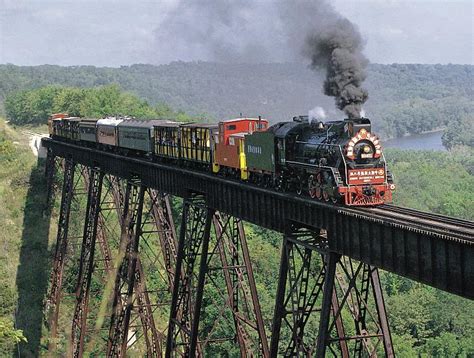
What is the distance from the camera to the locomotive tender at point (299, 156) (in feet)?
55.0

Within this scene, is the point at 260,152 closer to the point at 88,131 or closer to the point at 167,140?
the point at 167,140

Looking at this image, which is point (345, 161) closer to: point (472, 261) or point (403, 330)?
point (472, 261)

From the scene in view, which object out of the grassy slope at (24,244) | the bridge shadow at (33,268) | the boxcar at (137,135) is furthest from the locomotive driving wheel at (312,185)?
the grassy slope at (24,244)

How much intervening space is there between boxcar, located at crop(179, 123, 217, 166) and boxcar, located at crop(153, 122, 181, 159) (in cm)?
68

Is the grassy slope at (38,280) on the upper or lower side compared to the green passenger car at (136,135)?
lower

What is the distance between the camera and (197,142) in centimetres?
2538

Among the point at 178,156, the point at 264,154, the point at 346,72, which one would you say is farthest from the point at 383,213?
the point at 178,156

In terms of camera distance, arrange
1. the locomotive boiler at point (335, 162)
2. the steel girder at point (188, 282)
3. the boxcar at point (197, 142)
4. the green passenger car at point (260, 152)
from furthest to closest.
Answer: the boxcar at point (197, 142)
the steel girder at point (188, 282)
the green passenger car at point (260, 152)
the locomotive boiler at point (335, 162)

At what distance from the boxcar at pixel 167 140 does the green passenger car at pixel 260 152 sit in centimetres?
634

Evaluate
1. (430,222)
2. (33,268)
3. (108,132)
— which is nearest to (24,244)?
(33,268)

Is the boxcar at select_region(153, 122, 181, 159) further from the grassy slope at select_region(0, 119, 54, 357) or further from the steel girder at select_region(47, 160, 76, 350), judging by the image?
the grassy slope at select_region(0, 119, 54, 357)

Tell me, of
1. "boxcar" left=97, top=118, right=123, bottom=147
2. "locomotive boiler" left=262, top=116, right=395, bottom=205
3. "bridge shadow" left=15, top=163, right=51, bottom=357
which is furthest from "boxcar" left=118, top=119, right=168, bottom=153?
"bridge shadow" left=15, top=163, right=51, bottom=357

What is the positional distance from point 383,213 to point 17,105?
114 m

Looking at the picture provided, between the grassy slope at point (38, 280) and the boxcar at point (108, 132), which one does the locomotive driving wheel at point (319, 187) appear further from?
the grassy slope at point (38, 280)
